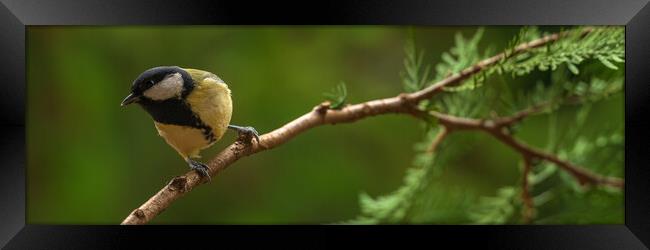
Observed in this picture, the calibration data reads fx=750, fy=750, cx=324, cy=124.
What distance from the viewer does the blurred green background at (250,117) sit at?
0.98 m

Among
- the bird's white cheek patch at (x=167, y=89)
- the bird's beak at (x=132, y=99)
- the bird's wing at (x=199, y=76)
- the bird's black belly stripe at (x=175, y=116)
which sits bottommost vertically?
the bird's black belly stripe at (x=175, y=116)

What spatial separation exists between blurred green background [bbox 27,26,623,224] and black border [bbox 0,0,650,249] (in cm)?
18

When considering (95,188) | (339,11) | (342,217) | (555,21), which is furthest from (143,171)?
(555,21)

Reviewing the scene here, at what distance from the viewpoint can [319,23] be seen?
2.35 feet

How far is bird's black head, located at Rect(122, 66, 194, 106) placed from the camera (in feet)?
2.10

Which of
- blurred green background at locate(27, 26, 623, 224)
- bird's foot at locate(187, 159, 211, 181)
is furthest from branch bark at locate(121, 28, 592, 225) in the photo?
blurred green background at locate(27, 26, 623, 224)

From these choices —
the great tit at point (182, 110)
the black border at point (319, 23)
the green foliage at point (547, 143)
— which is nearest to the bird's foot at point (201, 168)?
the great tit at point (182, 110)

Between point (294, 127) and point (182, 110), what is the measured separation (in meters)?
0.10

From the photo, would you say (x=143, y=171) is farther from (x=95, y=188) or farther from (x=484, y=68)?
(x=484, y=68)

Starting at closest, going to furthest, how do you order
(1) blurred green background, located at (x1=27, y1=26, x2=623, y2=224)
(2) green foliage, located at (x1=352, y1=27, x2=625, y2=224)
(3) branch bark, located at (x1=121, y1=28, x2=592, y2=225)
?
(3) branch bark, located at (x1=121, y1=28, x2=592, y2=225) → (2) green foliage, located at (x1=352, y1=27, x2=625, y2=224) → (1) blurred green background, located at (x1=27, y1=26, x2=623, y2=224)

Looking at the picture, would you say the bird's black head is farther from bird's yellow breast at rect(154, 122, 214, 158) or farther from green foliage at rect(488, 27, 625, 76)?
green foliage at rect(488, 27, 625, 76)

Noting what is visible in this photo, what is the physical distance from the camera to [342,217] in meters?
1.07

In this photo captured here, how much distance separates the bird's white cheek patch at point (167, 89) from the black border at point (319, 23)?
0.24 ft

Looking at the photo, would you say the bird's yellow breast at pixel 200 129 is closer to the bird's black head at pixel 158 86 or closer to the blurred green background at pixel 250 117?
the bird's black head at pixel 158 86
